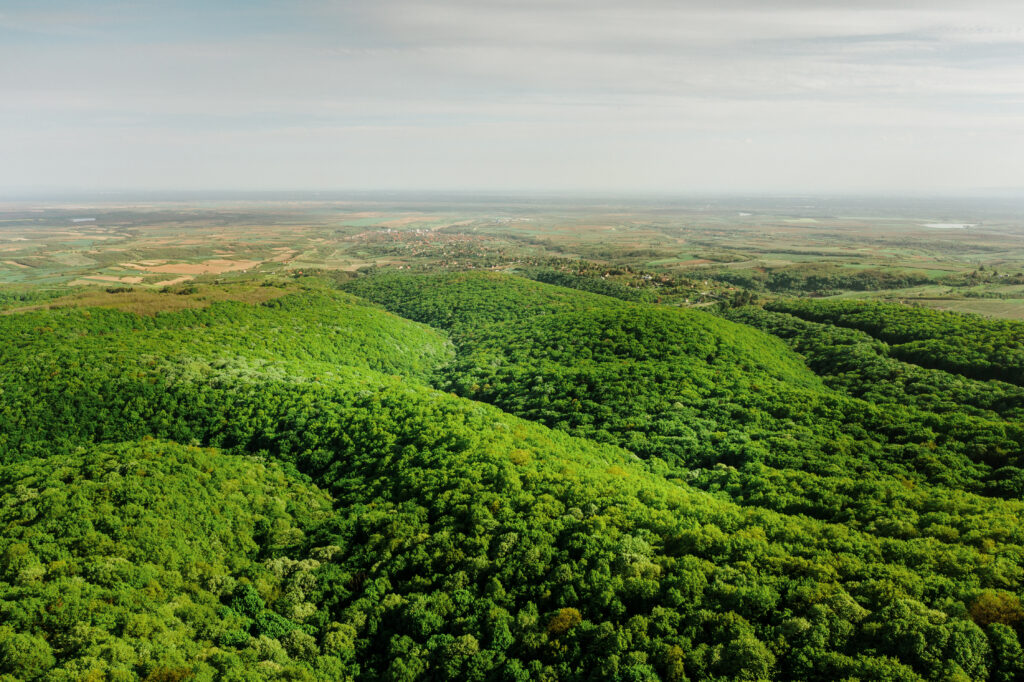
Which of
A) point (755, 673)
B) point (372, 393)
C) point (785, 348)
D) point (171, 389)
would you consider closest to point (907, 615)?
point (755, 673)

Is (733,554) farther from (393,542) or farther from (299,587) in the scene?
(299,587)

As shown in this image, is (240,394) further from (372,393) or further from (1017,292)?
(1017,292)

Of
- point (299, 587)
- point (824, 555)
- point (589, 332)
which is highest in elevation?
point (589, 332)

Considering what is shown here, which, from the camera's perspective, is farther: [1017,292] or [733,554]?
[1017,292]

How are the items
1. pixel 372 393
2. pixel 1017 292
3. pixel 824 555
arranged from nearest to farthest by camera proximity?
pixel 824 555 < pixel 372 393 < pixel 1017 292

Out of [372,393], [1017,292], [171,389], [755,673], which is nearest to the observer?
[755,673]

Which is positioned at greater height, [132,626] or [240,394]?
[240,394]
